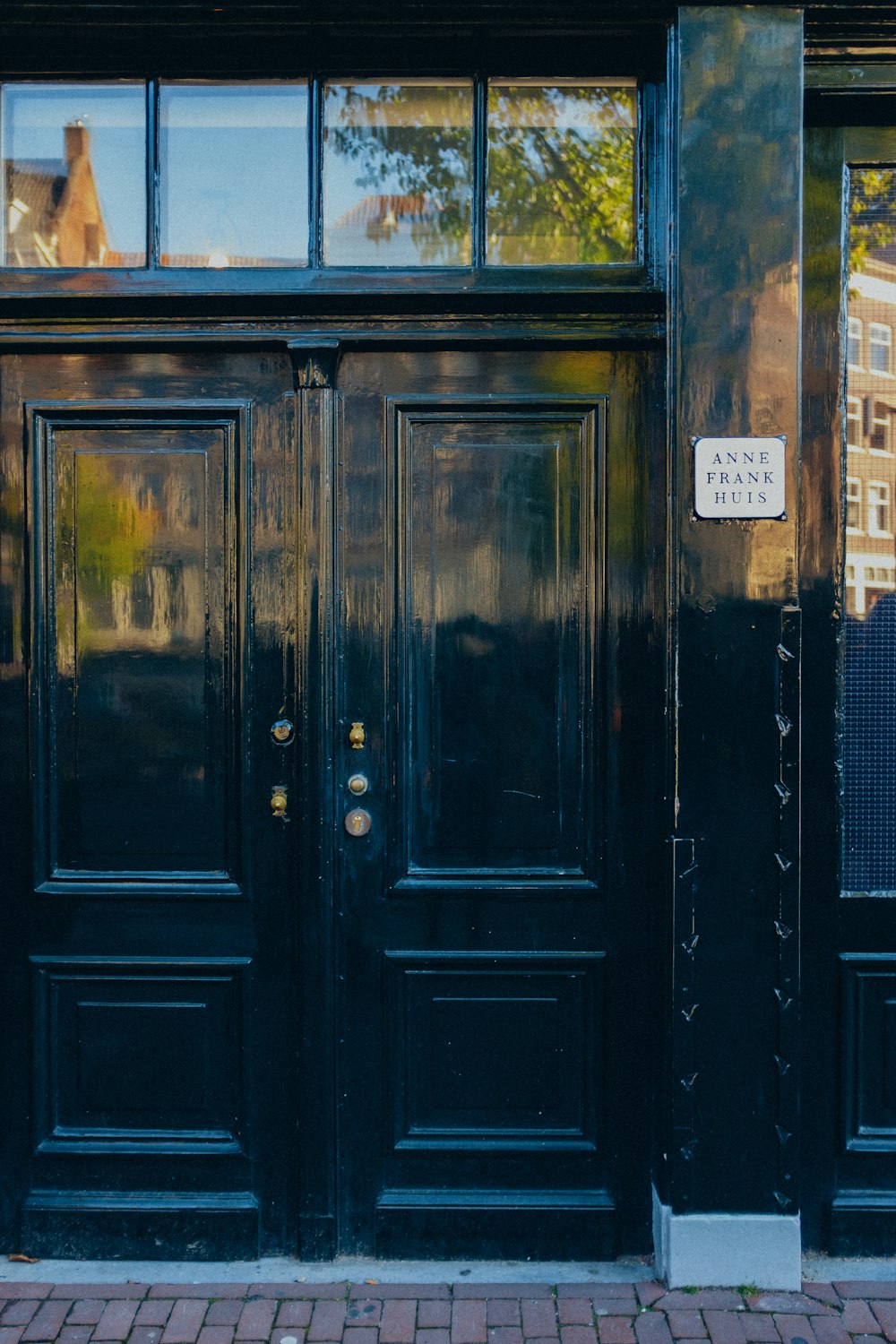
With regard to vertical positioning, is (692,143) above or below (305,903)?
above

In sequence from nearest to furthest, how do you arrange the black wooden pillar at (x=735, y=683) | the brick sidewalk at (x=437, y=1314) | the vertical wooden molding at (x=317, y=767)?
the brick sidewalk at (x=437, y=1314), the black wooden pillar at (x=735, y=683), the vertical wooden molding at (x=317, y=767)

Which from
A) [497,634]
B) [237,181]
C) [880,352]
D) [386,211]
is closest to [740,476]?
[880,352]

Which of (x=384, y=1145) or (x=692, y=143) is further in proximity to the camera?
(x=384, y=1145)

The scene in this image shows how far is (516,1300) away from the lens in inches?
112

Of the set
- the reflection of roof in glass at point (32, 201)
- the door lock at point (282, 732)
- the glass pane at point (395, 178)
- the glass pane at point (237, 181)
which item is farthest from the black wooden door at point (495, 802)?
the reflection of roof in glass at point (32, 201)

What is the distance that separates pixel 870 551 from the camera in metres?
3.08

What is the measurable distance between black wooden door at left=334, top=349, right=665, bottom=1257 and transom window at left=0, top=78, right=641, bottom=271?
38 centimetres

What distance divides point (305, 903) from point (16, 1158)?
119cm

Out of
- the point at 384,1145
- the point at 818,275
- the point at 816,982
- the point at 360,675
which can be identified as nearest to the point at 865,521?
the point at 818,275

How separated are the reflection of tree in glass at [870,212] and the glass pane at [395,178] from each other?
3.79 ft

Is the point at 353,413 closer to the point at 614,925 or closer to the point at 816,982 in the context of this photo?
the point at 614,925

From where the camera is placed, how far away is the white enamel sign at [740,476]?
2838mm

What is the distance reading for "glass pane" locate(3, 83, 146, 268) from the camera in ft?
9.99

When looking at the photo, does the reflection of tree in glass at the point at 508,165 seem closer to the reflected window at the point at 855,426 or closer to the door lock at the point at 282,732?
the reflected window at the point at 855,426
